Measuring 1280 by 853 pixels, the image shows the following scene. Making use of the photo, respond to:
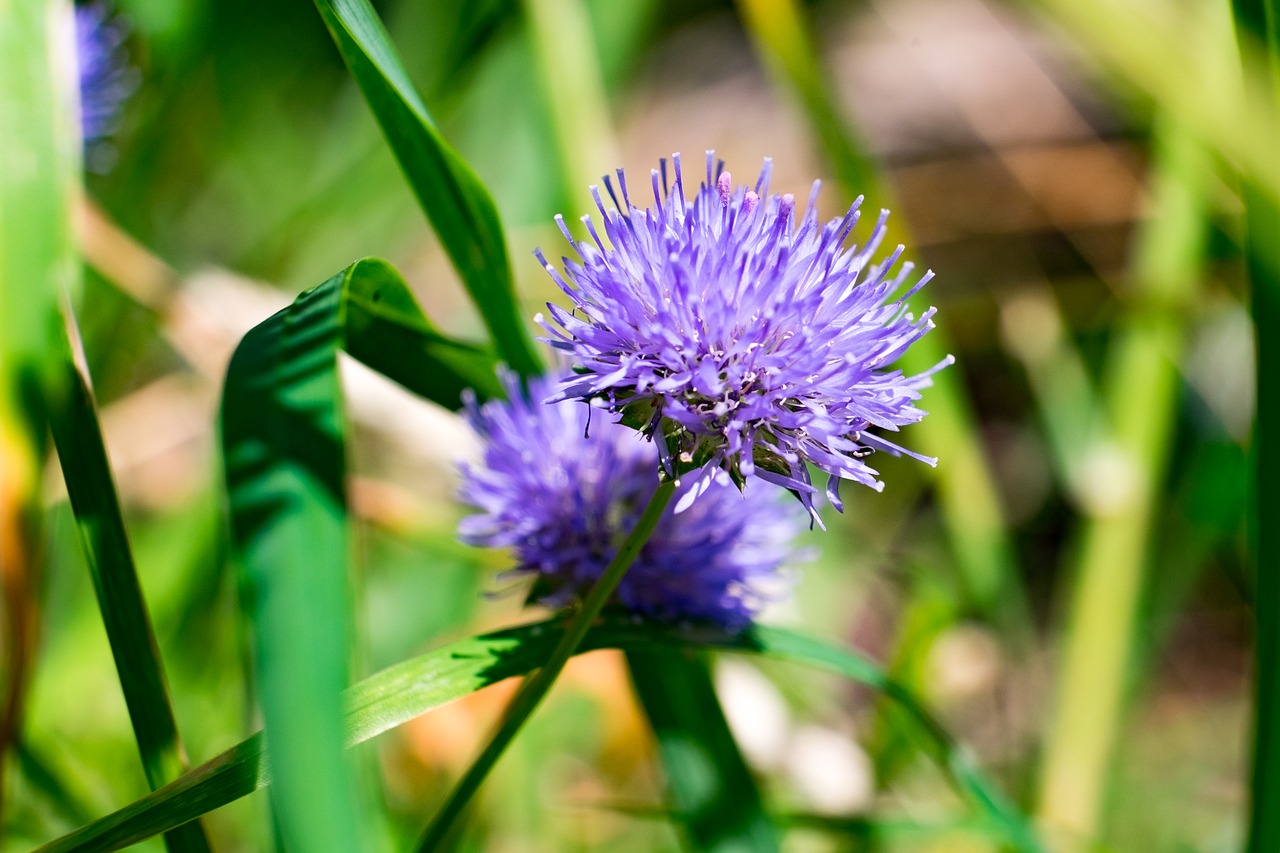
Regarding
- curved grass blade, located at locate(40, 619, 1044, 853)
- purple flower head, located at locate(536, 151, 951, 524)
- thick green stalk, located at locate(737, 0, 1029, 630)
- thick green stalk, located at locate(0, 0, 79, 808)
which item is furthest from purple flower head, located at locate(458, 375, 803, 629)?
thick green stalk, located at locate(737, 0, 1029, 630)

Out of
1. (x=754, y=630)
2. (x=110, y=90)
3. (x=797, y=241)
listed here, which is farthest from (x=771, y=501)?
(x=110, y=90)

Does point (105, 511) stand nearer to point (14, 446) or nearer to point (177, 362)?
point (14, 446)

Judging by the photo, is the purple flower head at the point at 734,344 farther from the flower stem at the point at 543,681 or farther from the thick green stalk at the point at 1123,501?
the thick green stalk at the point at 1123,501

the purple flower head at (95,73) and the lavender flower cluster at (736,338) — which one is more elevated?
the purple flower head at (95,73)

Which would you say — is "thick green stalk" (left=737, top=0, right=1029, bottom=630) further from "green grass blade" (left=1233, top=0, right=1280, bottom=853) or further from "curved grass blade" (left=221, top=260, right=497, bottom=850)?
"curved grass blade" (left=221, top=260, right=497, bottom=850)

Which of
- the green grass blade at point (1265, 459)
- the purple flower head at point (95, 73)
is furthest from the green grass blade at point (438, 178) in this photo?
the purple flower head at point (95, 73)

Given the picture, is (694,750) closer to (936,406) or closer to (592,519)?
(592,519)
